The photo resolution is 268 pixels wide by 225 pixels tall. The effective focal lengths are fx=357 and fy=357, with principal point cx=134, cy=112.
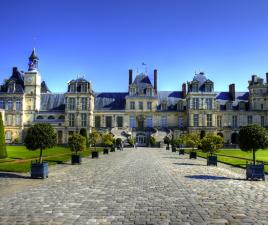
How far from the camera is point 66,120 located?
64.6m

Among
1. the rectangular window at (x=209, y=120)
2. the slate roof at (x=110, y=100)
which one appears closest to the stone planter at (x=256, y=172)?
the rectangular window at (x=209, y=120)

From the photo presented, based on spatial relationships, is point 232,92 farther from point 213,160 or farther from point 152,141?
point 213,160

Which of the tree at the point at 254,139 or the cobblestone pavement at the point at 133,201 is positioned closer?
the cobblestone pavement at the point at 133,201

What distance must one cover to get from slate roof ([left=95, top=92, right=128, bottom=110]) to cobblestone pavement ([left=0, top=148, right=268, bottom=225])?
54192 millimetres

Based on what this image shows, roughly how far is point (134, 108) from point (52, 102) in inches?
623

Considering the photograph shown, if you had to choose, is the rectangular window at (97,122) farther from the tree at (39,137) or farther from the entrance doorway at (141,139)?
the tree at (39,137)

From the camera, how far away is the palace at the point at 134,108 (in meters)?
64.4

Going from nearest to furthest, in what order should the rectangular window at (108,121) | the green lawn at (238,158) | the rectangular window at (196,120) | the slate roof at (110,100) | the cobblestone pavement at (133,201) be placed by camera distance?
the cobblestone pavement at (133,201) < the green lawn at (238,158) < the rectangular window at (196,120) < the rectangular window at (108,121) < the slate roof at (110,100)

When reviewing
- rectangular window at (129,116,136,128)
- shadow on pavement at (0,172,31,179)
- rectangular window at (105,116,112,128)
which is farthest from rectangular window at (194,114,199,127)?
shadow on pavement at (0,172,31,179)

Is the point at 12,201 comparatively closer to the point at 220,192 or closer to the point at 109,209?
the point at 109,209

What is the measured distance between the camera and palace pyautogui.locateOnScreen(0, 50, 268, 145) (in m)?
64.4

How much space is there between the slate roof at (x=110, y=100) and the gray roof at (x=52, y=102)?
6.74 m

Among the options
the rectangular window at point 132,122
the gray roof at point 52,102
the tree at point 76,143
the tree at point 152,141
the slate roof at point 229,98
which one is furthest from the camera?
the slate roof at point 229,98

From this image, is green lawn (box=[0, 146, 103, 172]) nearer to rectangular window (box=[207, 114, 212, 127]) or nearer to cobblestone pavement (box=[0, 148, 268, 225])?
cobblestone pavement (box=[0, 148, 268, 225])
